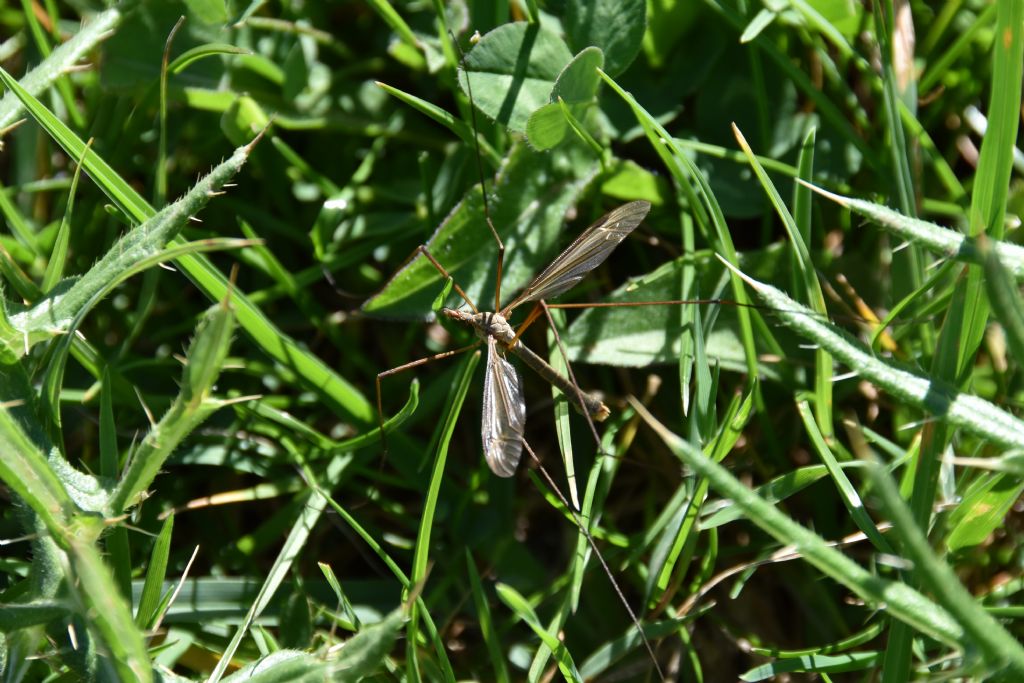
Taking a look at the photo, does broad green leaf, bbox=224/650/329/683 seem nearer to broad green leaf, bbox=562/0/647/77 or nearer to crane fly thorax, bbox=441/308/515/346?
crane fly thorax, bbox=441/308/515/346

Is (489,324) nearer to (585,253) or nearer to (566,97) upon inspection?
(585,253)

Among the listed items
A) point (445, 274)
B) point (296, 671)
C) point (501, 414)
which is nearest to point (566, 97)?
point (445, 274)

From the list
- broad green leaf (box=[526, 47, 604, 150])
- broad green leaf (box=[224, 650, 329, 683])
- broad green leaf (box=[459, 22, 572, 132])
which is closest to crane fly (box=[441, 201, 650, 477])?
broad green leaf (box=[526, 47, 604, 150])

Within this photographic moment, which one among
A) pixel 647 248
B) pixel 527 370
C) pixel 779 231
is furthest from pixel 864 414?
pixel 527 370

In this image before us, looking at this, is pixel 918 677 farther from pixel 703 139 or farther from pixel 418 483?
pixel 703 139

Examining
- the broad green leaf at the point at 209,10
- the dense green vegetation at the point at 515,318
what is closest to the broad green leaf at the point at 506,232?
the dense green vegetation at the point at 515,318

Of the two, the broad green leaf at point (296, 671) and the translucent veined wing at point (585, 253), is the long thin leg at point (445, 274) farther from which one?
the broad green leaf at point (296, 671)
